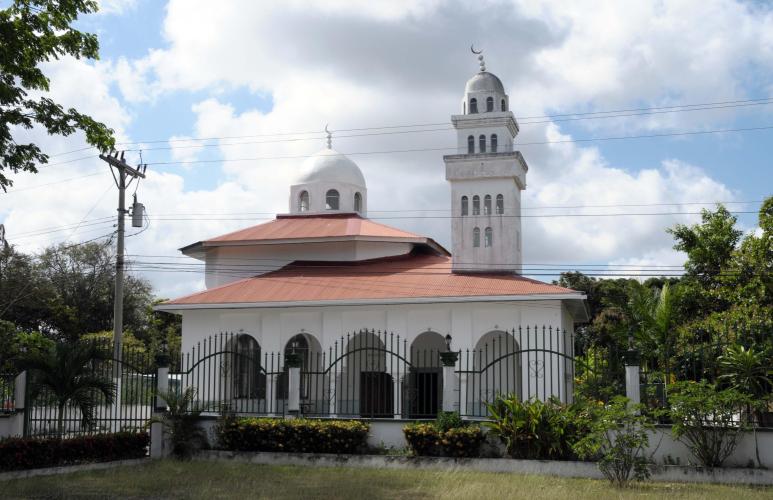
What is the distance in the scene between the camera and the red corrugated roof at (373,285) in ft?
82.5

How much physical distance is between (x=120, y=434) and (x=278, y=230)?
16.4 meters

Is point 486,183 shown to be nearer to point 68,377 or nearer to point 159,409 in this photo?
point 159,409

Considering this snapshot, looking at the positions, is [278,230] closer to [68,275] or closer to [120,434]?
[120,434]

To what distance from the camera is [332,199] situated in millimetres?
35094

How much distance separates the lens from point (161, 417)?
1703 centimetres

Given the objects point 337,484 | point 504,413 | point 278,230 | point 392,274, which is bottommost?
point 337,484

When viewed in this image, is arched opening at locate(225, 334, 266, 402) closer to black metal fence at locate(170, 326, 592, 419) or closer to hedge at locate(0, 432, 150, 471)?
black metal fence at locate(170, 326, 592, 419)

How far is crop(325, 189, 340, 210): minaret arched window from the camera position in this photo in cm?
3500

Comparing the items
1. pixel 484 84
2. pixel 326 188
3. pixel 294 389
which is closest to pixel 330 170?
pixel 326 188

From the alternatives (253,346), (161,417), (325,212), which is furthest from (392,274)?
(161,417)

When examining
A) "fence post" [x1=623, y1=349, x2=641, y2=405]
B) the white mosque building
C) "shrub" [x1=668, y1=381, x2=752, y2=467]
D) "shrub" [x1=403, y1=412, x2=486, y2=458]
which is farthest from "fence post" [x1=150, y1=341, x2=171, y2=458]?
"shrub" [x1=668, y1=381, x2=752, y2=467]

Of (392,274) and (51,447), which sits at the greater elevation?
(392,274)

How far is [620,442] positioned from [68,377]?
10002 millimetres

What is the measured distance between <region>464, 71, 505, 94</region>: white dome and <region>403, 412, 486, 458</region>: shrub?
53.8 feet
